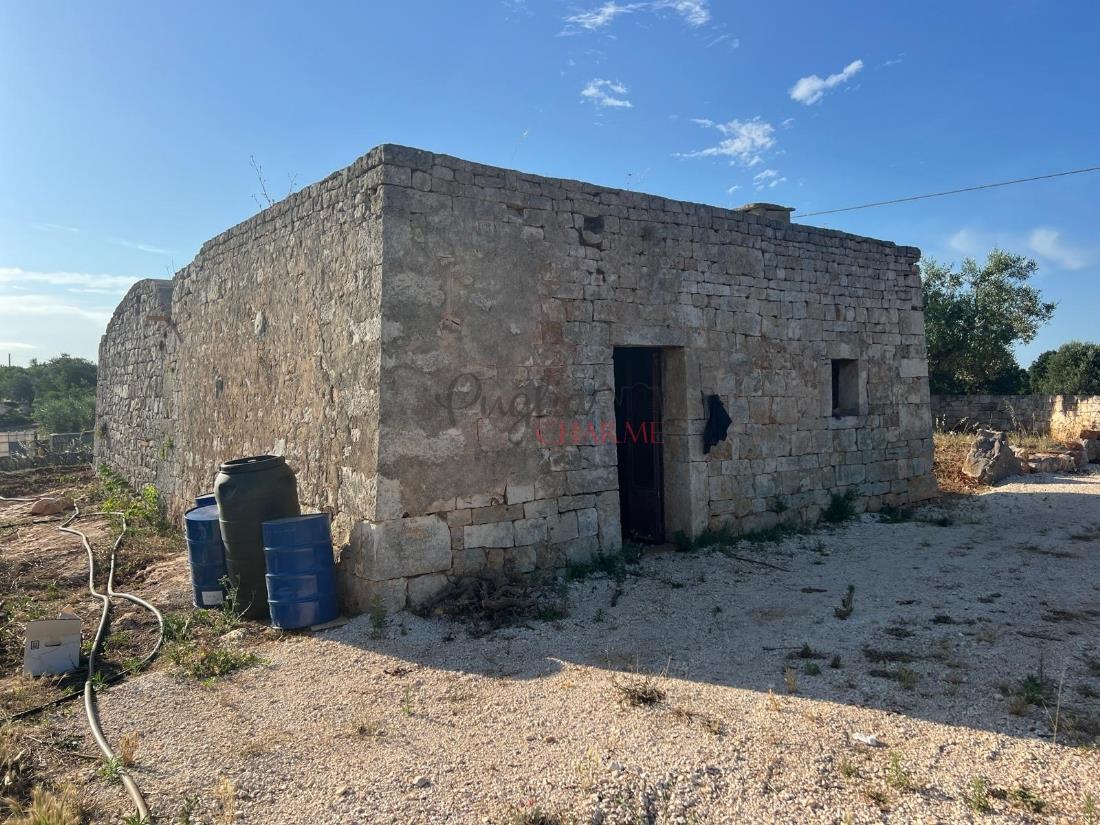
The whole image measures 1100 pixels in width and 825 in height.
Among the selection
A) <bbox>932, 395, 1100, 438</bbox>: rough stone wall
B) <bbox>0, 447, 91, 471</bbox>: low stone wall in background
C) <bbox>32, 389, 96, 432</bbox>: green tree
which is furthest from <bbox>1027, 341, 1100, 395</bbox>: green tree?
<bbox>32, 389, 96, 432</bbox>: green tree

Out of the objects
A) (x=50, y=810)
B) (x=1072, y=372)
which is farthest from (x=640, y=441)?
(x=1072, y=372)

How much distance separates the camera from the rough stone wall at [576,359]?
559cm

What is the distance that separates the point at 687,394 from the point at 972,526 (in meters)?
4.05

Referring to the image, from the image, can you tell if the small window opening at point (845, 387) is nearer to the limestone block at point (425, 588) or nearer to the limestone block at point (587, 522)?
the limestone block at point (587, 522)

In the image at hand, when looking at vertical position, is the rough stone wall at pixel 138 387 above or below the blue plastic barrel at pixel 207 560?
above

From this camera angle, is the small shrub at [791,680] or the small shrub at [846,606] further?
the small shrub at [846,606]

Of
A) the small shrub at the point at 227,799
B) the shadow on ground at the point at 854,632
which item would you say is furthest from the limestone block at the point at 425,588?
the small shrub at the point at 227,799

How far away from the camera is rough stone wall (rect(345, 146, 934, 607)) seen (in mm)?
5594

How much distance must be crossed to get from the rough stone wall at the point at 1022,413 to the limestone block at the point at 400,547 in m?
15.3

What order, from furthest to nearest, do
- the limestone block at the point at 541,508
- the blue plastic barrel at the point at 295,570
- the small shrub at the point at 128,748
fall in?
the limestone block at the point at 541,508
the blue plastic barrel at the point at 295,570
the small shrub at the point at 128,748

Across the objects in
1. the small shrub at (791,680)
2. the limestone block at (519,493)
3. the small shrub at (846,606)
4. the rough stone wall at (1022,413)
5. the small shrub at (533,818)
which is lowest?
the small shrub at (533,818)

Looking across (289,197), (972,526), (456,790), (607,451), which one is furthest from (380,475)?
(972,526)

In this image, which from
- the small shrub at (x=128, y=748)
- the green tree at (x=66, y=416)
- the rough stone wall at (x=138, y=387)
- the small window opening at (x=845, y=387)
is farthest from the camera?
the green tree at (x=66, y=416)

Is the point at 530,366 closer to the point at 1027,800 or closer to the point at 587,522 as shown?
the point at 587,522
